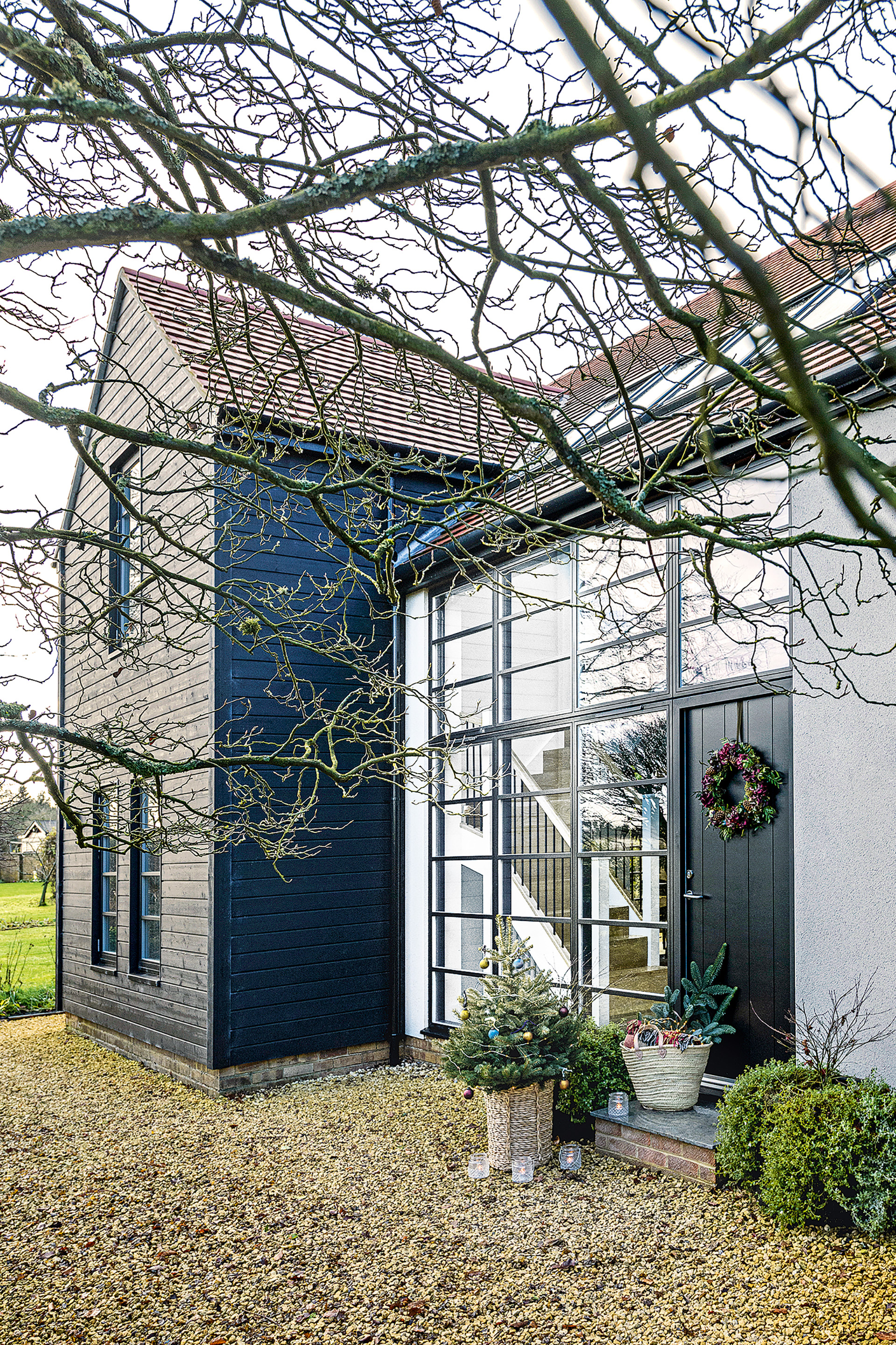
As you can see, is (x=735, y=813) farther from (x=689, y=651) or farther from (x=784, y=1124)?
(x=784, y=1124)

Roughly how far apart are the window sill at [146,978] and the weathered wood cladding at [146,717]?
2cm

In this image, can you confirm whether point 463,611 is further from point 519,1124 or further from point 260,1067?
A: point 519,1124

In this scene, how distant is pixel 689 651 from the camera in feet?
18.6

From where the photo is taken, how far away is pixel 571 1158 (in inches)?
197

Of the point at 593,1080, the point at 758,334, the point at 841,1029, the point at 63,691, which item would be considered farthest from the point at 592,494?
the point at 63,691

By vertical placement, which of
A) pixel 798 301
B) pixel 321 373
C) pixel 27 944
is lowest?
pixel 27 944

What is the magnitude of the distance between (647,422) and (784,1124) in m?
3.97

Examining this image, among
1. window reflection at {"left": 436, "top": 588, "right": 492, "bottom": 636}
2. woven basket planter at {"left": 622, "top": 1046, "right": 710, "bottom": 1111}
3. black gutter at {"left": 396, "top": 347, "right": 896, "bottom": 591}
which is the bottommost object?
woven basket planter at {"left": 622, "top": 1046, "right": 710, "bottom": 1111}

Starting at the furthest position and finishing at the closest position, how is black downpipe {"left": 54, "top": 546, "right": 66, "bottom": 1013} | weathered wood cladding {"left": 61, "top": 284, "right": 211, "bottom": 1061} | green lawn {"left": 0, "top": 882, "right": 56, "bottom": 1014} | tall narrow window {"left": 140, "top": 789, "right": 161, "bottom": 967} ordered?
1. green lawn {"left": 0, "top": 882, "right": 56, "bottom": 1014}
2. black downpipe {"left": 54, "top": 546, "right": 66, "bottom": 1013}
3. tall narrow window {"left": 140, "top": 789, "right": 161, "bottom": 967}
4. weathered wood cladding {"left": 61, "top": 284, "right": 211, "bottom": 1061}

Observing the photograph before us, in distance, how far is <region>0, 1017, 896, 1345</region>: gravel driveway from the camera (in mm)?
3604

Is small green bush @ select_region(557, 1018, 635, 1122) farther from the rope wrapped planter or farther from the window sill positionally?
the window sill

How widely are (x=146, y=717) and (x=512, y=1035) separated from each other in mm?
4985

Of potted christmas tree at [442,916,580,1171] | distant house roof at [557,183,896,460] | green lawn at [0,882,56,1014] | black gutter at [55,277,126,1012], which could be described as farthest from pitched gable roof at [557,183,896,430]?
green lawn at [0,882,56,1014]

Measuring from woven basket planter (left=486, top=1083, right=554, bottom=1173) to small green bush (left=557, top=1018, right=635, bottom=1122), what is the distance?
184 mm
